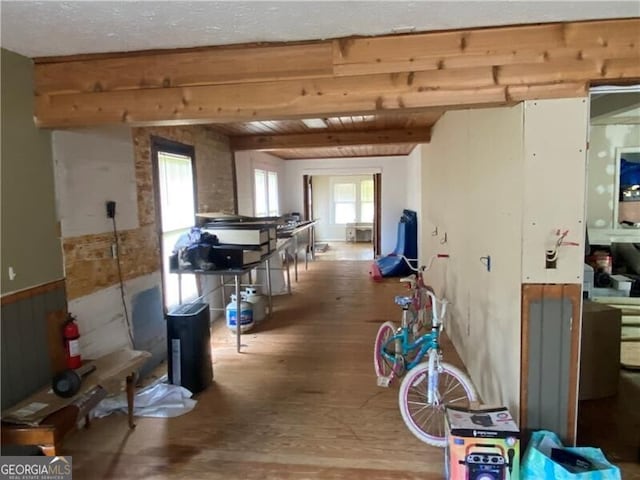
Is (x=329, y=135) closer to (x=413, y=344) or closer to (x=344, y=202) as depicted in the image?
(x=413, y=344)

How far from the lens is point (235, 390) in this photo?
3234 millimetres

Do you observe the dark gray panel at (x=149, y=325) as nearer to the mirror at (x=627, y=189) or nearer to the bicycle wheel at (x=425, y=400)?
the bicycle wheel at (x=425, y=400)

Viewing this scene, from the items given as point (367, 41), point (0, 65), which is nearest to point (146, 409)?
point (0, 65)

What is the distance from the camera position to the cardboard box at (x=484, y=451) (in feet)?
6.24

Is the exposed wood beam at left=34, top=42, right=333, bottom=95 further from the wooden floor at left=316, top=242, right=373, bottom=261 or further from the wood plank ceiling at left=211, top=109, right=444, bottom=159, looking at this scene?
the wooden floor at left=316, top=242, right=373, bottom=261

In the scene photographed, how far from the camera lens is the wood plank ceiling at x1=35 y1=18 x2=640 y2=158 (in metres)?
1.95

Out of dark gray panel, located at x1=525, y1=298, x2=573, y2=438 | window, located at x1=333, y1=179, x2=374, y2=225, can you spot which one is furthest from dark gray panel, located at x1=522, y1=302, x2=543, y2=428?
window, located at x1=333, y1=179, x2=374, y2=225

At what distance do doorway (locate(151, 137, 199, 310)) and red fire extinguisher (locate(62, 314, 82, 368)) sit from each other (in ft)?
4.29

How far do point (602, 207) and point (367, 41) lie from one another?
12.0 feet

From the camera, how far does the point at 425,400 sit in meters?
2.84

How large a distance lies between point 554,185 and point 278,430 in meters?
2.14

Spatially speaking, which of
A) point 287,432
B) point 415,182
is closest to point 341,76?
point 287,432

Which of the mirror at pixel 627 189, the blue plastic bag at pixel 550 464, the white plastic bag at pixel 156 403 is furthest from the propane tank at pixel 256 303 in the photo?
the mirror at pixel 627 189

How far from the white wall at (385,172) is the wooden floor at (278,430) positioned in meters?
5.25
